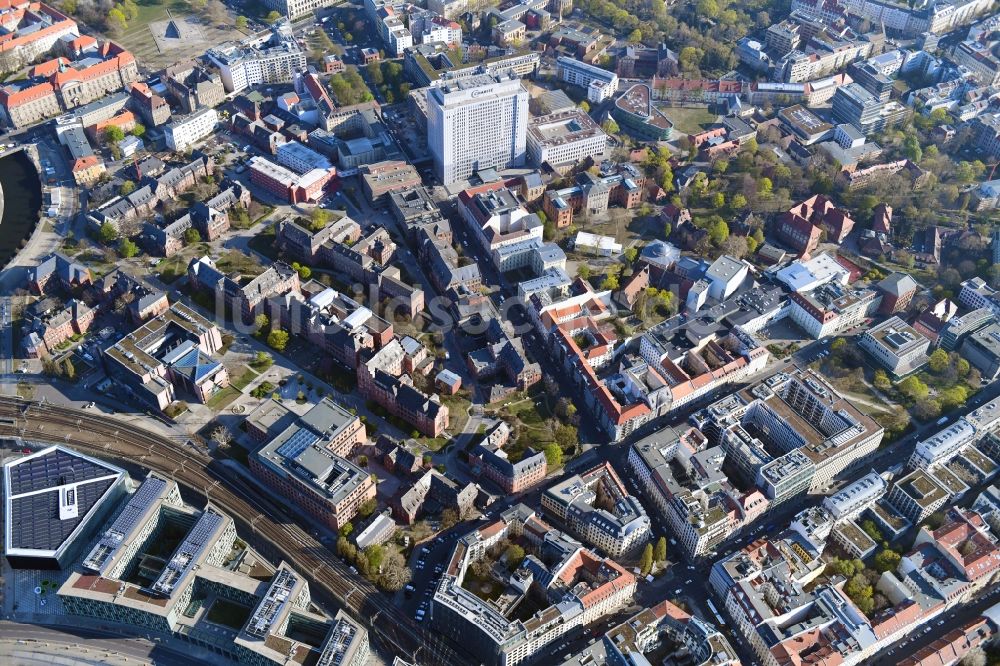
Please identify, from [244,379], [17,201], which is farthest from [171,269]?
[17,201]

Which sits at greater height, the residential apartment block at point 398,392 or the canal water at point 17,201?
the canal water at point 17,201

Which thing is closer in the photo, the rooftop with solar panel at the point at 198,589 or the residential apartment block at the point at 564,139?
the rooftop with solar panel at the point at 198,589

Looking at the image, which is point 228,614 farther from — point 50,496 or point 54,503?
point 50,496

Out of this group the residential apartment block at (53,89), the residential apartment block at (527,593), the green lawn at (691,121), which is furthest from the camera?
the green lawn at (691,121)

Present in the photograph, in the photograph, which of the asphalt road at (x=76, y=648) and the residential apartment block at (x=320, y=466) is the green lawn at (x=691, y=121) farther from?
the asphalt road at (x=76, y=648)

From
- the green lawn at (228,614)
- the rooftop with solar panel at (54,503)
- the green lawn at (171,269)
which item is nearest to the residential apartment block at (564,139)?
the green lawn at (171,269)

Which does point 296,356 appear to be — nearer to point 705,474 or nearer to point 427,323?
point 427,323
